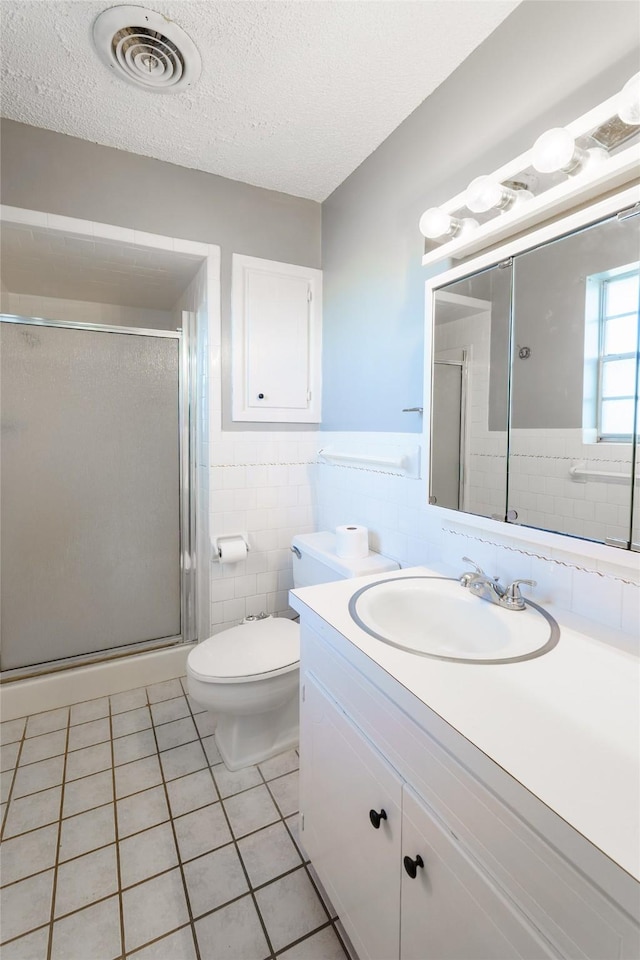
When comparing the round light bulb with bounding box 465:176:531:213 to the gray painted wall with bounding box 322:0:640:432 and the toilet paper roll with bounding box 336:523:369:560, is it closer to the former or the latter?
the gray painted wall with bounding box 322:0:640:432

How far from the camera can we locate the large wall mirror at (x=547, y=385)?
37.2 inches

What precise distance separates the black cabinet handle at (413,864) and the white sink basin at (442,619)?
359 mm

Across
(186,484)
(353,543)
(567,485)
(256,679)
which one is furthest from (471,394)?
(186,484)

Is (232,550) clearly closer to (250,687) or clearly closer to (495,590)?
(250,687)

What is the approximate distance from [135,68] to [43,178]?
65 centimetres

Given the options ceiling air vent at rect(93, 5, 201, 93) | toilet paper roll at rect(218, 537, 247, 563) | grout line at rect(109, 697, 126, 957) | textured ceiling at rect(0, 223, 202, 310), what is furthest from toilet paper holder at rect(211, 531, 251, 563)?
ceiling air vent at rect(93, 5, 201, 93)

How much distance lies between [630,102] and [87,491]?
2.40 m

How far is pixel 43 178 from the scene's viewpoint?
1824 mm

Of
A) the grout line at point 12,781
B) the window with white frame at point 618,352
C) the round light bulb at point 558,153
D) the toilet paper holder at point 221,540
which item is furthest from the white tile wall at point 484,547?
the grout line at point 12,781

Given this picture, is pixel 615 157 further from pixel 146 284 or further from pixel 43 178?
pixel 146 284

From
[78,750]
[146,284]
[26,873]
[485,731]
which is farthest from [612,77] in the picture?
[78,750]

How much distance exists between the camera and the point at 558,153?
101cm

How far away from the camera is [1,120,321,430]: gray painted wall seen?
1801 mm

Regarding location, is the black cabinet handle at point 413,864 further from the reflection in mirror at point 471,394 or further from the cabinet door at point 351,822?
the reflection in mirror at point 471,394
